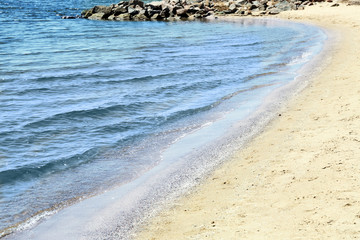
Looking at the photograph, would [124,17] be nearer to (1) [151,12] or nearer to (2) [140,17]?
(2) [140,17]

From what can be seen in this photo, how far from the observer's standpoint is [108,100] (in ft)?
41.7

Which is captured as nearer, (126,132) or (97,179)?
(97,179)

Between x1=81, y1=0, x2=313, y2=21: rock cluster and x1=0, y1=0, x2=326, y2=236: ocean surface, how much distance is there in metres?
19.0

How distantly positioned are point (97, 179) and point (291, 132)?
155 inches

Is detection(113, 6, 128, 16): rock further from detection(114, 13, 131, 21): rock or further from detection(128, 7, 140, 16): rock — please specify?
detection(128, 7, 140, 16): rock

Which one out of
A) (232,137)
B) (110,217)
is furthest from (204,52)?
(110,217)

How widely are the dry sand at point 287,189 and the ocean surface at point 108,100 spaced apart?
1.72 m

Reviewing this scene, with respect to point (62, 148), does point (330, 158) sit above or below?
above

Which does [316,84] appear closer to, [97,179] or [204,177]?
[204,177]

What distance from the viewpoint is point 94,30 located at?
3469 centimetres

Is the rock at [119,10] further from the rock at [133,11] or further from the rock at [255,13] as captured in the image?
the rock at [255,13]

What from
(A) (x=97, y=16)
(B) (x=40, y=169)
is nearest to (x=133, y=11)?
(A) (x=97, y=16)

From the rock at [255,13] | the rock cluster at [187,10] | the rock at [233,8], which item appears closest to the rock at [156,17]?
the rock cluster at [187,10]

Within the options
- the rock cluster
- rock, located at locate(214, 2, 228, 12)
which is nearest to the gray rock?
the rock cluster
